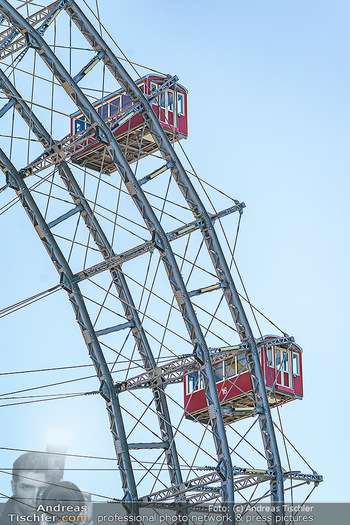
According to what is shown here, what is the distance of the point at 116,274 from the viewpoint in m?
34.8

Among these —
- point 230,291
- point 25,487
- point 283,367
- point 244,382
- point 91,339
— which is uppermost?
point 230,291

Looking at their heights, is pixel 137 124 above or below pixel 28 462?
above

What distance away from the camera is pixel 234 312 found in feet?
112

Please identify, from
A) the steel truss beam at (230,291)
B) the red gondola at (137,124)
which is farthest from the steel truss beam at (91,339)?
the steel truss beam at (230,291)

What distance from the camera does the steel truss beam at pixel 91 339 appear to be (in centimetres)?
3284

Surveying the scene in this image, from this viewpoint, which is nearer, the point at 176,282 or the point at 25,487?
the point at 176,282

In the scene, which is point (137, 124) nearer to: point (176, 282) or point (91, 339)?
point (176, 282)

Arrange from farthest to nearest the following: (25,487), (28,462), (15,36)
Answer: (28,462), (25,487), (15,36)

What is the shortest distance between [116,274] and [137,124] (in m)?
5.71

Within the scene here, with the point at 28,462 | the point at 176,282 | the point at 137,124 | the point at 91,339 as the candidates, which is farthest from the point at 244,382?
the point at 28,462

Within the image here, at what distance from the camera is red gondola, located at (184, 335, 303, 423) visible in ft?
115

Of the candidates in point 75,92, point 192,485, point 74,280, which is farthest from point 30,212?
point 192,485

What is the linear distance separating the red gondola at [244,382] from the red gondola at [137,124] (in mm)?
7781

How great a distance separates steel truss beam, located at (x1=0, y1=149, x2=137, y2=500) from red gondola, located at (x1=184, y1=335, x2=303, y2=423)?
9.16 ft
